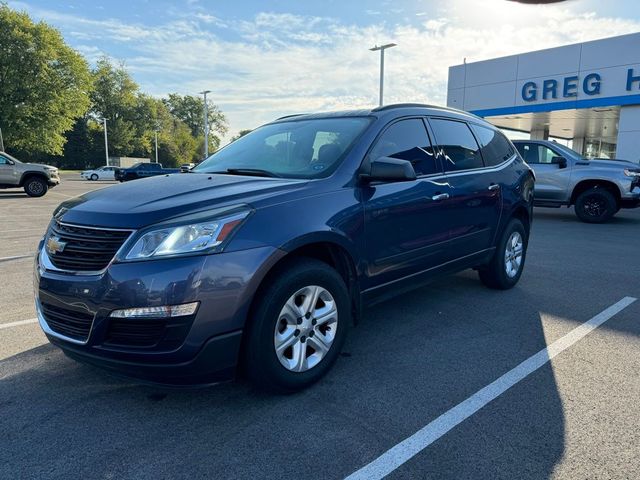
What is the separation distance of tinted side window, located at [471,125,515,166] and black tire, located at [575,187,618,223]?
7.56 m

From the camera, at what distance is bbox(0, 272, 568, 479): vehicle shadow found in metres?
2.28

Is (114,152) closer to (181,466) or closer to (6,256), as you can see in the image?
(6,256)

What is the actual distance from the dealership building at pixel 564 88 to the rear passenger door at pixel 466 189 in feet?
56.0

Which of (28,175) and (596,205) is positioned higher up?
(28,175)

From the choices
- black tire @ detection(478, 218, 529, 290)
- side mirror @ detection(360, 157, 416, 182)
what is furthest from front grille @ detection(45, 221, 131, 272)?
black tire @ detection(478, 218, 529, 290)

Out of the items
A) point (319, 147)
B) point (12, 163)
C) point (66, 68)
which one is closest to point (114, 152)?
point (66, 68)

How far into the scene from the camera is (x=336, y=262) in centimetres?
322

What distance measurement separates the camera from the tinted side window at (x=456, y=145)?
4.20 metres

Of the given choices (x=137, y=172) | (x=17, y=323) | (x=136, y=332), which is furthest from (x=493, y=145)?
(x=137, y=172)

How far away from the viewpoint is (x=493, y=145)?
5.05 metres

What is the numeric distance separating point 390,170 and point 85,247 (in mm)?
1891

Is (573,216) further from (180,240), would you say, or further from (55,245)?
(55,245)

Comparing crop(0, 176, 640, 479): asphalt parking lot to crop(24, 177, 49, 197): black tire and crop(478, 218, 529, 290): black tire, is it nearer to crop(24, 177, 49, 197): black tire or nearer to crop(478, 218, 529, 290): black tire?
crop(478, 218, 529, 290): black tire

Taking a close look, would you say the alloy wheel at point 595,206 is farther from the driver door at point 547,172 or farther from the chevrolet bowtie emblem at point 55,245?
the chevrolet bowtie emblem at point 55,245
